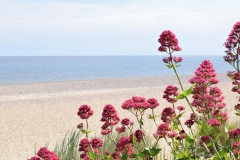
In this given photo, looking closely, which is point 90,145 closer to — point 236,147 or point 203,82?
point 203,82

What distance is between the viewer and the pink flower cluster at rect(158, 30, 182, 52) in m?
3.75

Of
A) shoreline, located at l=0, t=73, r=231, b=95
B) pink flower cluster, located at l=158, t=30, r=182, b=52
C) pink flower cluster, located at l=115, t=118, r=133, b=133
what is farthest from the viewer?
shoreline, located at l=0, t=73, r=231, b=95

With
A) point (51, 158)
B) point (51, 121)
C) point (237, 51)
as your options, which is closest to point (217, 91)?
point (237, 51)

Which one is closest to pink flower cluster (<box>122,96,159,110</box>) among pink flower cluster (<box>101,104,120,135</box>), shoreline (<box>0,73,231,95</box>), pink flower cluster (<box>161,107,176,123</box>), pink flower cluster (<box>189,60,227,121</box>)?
pink flower cluster (<box>161,107,176,123</box>)

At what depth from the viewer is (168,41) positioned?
3768 millimetres

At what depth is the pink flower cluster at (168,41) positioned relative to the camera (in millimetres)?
3750

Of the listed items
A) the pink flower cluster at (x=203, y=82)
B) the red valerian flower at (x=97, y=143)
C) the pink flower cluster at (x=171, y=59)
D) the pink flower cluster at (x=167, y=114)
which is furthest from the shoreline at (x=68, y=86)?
the pink flower cluster at (x=171, y=59)

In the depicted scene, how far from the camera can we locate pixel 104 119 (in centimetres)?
438

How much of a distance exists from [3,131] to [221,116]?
1190 cm

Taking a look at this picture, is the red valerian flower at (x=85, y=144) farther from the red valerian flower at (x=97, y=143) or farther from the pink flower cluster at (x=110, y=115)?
the pink flower cluster at (x=110, y=115)

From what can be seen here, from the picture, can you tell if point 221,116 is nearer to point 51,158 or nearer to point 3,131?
point 51,158

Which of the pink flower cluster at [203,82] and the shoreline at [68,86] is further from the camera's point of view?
the shoreline at [68,86]

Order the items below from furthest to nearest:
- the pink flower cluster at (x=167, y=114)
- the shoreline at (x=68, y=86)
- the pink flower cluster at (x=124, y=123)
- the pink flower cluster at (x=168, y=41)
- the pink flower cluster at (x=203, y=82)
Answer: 1. the shoreline at (x=68, y=86)
2. the pink flower cluster at (x=124, y=123)
3. the pink flower cluster at (x=167, y=114)
4. the pink flower cluster at (x=203, y=82)
5. the pink flower cluster at (x=168, y=41)

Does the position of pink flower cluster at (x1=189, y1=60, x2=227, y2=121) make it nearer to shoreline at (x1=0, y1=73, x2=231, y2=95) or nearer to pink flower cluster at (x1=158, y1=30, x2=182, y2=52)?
pink flower cluster at (x1=158, y1=30, x2=182, y2=52)
